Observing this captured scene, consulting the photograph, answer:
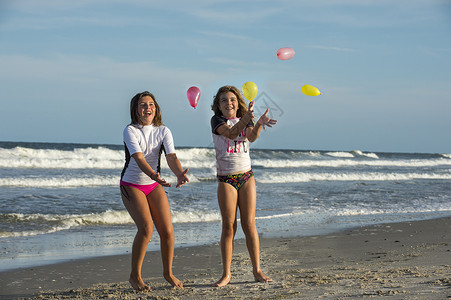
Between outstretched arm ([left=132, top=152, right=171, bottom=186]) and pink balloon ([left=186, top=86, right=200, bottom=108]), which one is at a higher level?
pink balloon ([left=186, top=86, right=200, bottom=108])

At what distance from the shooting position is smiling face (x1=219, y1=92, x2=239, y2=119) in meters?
4.68

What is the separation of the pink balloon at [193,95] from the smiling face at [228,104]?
114 cm

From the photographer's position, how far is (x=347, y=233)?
8594 mm

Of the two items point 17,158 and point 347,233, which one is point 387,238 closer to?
point 347,233

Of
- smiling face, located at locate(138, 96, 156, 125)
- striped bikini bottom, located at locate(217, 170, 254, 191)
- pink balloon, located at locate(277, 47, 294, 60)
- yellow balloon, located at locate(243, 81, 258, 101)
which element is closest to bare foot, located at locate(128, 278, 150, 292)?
striped bikini bottom, located at locate(217, 170, 254, 191)

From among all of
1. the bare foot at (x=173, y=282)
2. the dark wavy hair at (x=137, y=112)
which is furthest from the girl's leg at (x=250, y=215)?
the dark wavy hair at (x=137, y=112)

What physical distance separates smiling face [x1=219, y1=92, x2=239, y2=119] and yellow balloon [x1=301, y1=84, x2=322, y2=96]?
5.43 ft

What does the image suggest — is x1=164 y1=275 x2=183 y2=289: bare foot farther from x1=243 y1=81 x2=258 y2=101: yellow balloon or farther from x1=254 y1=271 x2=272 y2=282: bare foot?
x1=243 y1=81 x2=258 y2=101: yellow balloon

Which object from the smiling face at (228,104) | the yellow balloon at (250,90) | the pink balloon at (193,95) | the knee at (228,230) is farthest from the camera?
the pink balloon at (193,95)

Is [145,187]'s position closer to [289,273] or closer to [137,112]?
[137,112]

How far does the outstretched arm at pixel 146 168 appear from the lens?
416 cm

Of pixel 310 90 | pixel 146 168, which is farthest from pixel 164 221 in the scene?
pixel 310 90

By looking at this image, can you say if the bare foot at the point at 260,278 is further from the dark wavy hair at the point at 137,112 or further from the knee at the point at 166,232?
the dark wavy hair at the point at 137,112

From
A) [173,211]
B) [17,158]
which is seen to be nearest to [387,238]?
[173,211]
